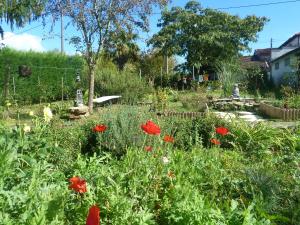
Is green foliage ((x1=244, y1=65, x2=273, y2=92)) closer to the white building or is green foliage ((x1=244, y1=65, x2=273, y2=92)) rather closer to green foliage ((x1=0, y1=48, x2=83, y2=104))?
the white building

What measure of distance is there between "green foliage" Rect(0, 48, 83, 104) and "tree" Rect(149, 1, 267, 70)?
8.23 m

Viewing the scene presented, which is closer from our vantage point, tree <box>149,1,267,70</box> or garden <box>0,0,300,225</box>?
garden <box>0,0,300,225</box>

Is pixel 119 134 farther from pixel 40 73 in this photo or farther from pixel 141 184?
pixel 40 73

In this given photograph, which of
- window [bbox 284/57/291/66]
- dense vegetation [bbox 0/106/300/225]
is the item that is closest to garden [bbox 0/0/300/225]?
dense vegetation [bbox 0/106/300/225]

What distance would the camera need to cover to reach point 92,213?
1831mm

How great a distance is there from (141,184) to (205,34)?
26.1 metres

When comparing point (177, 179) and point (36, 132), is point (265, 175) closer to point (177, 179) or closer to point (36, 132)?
point (177, 179)

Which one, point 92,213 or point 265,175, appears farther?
point 265,175

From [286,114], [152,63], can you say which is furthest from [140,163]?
[152,63]

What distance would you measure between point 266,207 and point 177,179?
76 cm

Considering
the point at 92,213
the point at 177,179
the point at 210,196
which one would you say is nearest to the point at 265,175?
the point at 210,196

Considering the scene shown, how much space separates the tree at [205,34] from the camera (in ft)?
95.3

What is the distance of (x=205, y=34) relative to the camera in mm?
28609

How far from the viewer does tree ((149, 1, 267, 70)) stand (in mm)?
29062
